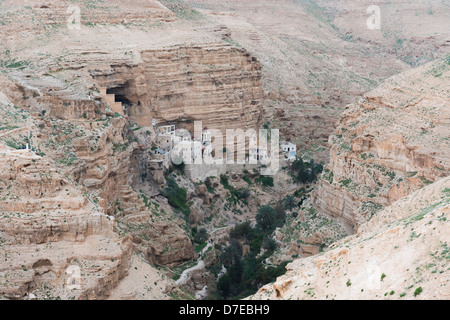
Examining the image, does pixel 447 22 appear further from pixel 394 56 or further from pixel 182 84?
pixel 182 84

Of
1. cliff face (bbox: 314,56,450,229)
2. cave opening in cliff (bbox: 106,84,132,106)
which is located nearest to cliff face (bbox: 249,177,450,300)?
cliff face (bbox: 314,56,450,229)

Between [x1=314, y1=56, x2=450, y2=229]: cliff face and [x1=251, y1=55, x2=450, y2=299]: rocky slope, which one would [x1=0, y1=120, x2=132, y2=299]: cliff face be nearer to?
[x1=251, y1=55, x2=450, y2=299]: rocky slope

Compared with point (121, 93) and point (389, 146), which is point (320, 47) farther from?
point (389, 146)

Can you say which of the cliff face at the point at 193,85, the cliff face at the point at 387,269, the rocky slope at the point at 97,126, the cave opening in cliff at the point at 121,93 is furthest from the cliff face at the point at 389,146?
the cliff face at the point at 387,269

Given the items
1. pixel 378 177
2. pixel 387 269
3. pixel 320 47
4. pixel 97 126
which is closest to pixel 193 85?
pixel 97 126

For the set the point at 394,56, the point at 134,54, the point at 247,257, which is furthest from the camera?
the point at 394,56
